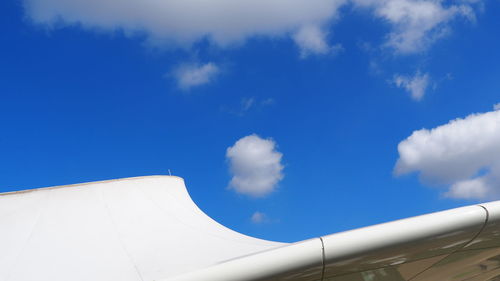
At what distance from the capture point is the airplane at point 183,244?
3.45 meters

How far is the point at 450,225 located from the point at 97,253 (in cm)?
705

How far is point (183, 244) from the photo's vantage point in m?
8.81

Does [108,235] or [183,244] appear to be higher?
[108,235]

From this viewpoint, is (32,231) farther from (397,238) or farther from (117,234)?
(397,238)

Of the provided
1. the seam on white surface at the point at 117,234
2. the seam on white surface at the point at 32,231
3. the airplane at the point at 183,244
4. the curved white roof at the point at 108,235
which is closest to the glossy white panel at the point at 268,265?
the airplane at the point at 183,244

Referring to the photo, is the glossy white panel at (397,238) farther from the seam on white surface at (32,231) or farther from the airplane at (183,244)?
the seam on white surface at (32,231)

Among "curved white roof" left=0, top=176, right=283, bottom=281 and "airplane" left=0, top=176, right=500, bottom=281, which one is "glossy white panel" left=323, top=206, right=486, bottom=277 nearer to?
"airplane" left=0, top=176, right=500, bottom=281

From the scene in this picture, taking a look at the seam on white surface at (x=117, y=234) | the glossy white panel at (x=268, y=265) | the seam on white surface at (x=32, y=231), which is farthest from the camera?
the seam on white surface at (x=32, y=231)

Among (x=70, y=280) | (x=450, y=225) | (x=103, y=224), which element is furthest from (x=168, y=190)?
(x=450, y=225)

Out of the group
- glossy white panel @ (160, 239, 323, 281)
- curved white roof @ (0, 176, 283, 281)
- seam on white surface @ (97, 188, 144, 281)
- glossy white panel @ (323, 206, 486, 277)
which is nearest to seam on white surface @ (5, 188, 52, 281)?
curved white roof @ (0, 176, 283, 281)

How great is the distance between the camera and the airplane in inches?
136

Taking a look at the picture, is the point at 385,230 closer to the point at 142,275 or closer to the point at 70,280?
the point at 142,275

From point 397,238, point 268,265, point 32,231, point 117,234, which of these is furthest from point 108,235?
point 397,238

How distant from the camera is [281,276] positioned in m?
3.47
